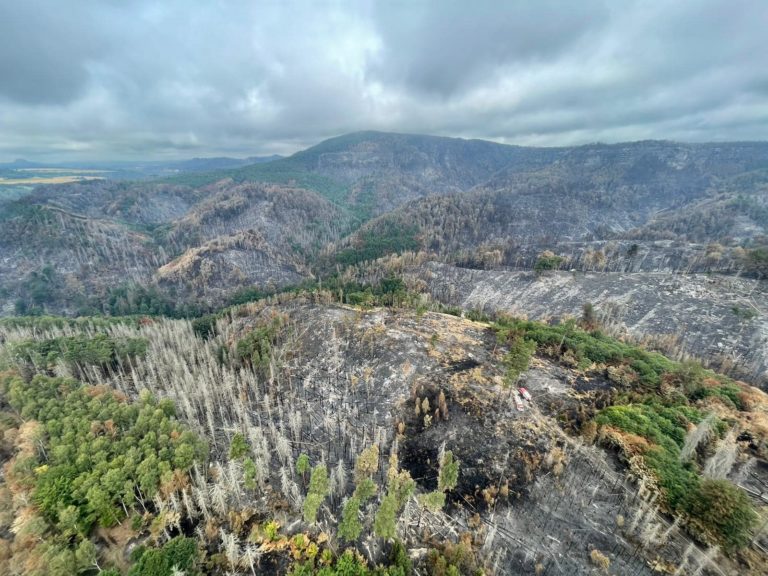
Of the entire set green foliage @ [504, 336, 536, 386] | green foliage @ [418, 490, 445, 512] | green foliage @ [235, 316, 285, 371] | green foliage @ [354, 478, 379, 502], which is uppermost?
green foliage @ [504, 336, 536, 386]

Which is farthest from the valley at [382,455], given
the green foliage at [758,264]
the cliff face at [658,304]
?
the green foliage at [758,264]

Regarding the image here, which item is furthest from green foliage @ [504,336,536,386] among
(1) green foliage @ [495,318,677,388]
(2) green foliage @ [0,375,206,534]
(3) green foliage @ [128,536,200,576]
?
(2) green foliage @ [0,375,206,534]

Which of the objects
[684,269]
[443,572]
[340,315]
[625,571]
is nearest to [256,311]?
[340,315]

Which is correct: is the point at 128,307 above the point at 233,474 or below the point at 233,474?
below

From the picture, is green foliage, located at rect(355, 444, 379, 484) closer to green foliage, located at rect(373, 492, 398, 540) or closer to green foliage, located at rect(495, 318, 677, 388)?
green foliage, located at rect(373, 492, 398, 540)

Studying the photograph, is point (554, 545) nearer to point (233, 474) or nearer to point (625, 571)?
point (625, 571)
